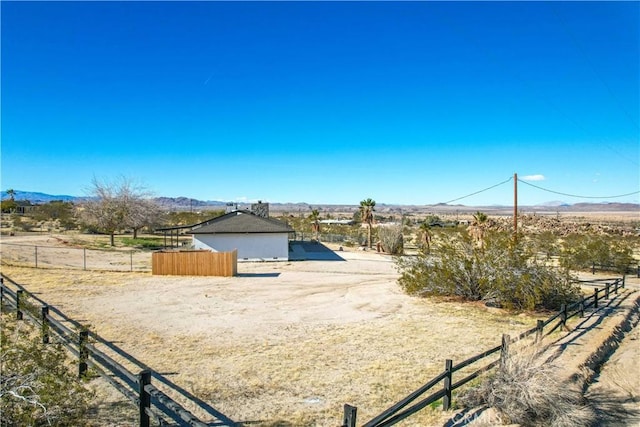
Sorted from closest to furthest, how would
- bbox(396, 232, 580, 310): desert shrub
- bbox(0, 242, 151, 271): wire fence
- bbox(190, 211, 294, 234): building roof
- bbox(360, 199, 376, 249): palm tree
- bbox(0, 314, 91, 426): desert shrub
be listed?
bbox(0, 314, 91, 426): desert shrub, bbox(396, 232, 580, 310): desert shrub, bbox(0, 242, 151, 271): wire fence, bbox(190, 211, 294, 234): building roof, bbox(360, 199, 376, 249): palm tree

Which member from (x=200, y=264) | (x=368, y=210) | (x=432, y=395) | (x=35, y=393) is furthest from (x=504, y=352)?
(x=368, y=210)

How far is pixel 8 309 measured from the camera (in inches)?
605

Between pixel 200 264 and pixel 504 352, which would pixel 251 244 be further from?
pixel 504 352

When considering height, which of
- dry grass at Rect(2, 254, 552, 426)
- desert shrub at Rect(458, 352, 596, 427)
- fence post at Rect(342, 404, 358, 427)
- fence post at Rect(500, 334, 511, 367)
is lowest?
A: dry grass at Rect(2, 254, 552, 426)

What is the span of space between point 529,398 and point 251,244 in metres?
27.4

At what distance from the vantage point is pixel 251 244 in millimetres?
34000

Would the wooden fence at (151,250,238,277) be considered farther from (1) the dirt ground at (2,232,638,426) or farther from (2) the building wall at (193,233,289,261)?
(2) the building wall at (193,233,289,261)

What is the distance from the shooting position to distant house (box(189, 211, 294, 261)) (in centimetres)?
3341

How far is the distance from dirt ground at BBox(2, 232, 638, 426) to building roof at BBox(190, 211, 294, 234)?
849 centimetres

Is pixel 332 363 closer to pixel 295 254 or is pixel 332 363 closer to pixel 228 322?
pixel 228 322

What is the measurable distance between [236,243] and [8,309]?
19.0 m

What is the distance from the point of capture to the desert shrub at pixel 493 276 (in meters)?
18.1

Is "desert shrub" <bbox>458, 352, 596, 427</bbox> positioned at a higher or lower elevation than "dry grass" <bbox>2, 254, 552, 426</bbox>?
higher

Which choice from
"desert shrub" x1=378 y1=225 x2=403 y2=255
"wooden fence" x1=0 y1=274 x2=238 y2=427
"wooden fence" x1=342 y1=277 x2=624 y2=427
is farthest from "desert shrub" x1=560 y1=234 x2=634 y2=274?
"wooden fence" x1=0 y1=274 x2=238 y2=427
